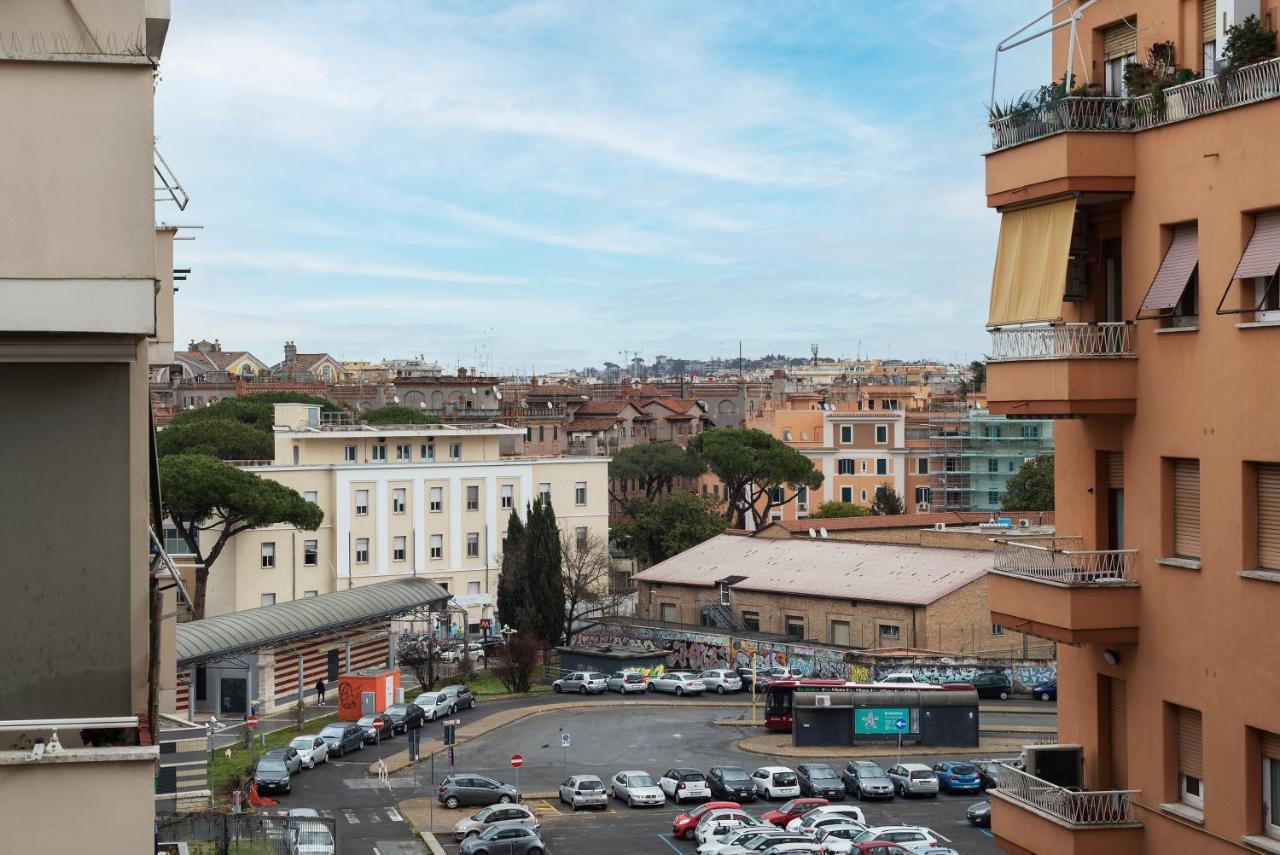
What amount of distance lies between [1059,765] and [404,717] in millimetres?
42166

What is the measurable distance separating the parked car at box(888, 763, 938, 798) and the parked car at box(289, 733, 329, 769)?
57.4 ft

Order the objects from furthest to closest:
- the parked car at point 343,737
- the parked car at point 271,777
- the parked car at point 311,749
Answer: the parked car at point 343,737
the parked car at point 311,749
the parked car at point 271,777

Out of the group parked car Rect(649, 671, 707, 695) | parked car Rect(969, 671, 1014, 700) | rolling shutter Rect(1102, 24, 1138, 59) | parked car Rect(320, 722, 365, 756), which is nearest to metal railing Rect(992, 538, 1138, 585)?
rolling shutter Rect(1102, 24, 1138, 59)

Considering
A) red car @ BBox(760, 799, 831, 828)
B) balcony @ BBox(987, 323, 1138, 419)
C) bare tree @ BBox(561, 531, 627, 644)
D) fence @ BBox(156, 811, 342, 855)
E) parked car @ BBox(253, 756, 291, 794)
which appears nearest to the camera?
balcony @ BBox(987, 323, 1138, 419)

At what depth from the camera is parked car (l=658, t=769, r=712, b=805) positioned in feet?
143

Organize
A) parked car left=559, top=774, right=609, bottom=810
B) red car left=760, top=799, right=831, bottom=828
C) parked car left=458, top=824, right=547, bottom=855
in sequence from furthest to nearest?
parked car left=559, top=774, right=609, bottom=810 → red car left=760, top=799, right=831, bottom=828 → parked car left=458, top=824, right=547, bottom=855

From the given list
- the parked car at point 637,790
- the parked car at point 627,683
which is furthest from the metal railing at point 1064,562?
Result: the parked car at point 627,683

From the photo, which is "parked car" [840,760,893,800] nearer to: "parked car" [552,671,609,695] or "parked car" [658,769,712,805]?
"parked car" [658,769,712,805]

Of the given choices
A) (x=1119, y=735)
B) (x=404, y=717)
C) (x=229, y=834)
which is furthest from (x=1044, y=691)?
(x=1119, y=735)

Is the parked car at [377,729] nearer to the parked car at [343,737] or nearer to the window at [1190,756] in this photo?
the parked car at [343,737]

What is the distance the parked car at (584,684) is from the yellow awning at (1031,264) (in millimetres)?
50608

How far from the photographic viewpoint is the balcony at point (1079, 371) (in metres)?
14.0

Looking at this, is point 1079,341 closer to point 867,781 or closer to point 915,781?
point 867,781

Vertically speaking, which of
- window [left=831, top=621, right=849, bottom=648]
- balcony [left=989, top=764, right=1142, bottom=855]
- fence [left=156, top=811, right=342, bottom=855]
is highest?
balcony [left=989, top=764, right=1142, bottom=855]
